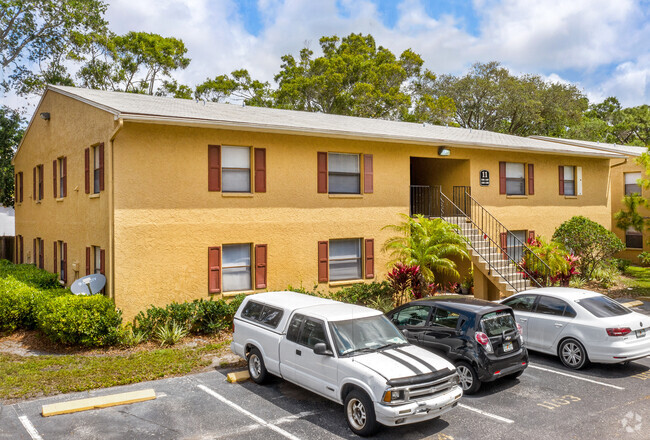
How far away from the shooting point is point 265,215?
1477 centimetres

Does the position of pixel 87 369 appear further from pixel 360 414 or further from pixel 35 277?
pixel 35 277

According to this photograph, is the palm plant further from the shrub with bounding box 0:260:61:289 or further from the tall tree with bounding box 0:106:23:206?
the tall tree with bounding box 0:106:23:206

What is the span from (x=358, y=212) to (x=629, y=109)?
155 feet

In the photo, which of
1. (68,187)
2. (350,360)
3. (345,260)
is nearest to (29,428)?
(350,360)

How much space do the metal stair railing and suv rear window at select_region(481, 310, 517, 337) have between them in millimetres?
6932

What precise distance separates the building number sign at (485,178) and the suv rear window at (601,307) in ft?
28.9

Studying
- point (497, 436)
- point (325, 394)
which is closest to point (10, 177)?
point (325, 394)

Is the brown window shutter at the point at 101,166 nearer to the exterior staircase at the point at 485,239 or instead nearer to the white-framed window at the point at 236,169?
the white-framed window at the point at 236,169

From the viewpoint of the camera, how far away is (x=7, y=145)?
28.7 meters

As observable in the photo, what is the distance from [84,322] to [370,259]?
873 cm

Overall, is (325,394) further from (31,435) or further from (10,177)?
(10,177)

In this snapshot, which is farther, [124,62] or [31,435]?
[124,62]

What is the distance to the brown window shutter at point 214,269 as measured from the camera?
13864 millimetres

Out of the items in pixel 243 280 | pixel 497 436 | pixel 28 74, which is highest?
pixel 28 74
